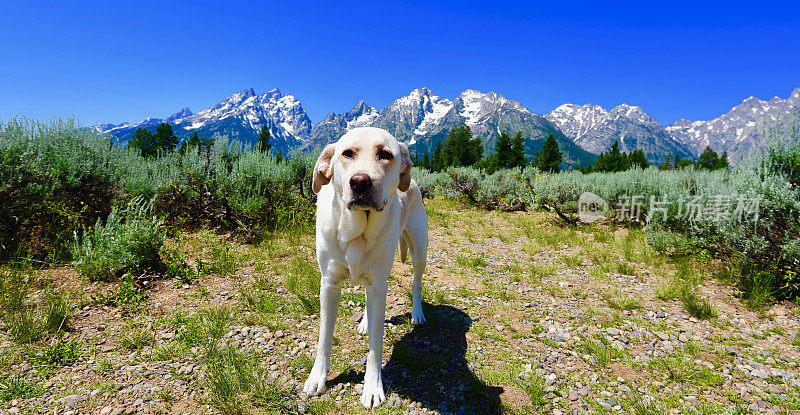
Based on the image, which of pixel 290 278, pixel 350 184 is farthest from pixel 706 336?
pixel 290 278

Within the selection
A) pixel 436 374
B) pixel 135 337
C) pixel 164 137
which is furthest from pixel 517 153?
pixel 164 137

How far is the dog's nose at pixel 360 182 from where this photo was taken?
2021mm

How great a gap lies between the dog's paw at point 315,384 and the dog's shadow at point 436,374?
17 cm

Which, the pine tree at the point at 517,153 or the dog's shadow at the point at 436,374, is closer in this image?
the dog's shadow at the point at 436,374

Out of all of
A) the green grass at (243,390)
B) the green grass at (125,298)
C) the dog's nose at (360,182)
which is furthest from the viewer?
the green grass at (125,298)

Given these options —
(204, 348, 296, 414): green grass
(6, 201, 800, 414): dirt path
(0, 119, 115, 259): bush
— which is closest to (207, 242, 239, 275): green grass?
(6, 201, 800, 414): dirt path

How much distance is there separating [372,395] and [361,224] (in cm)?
141

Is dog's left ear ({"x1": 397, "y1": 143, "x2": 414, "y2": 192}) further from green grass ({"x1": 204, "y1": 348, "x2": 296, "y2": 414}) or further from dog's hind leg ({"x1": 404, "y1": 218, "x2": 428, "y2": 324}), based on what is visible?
green grass ({"x1": 204, "y1": 348, "x2": 296, "y2": 414})

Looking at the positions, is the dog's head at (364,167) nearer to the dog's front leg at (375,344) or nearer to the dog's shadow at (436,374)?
the dog's front leg at (375,344)

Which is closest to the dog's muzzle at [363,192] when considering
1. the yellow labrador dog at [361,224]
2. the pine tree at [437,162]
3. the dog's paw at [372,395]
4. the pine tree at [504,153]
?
the yellow labrador dog at [361,224]

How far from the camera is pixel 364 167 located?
2100 mm

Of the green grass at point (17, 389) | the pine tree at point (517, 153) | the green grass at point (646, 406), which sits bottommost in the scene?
the green grass at point (646, 406)

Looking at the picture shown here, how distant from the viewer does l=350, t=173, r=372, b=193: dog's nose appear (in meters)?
2.02

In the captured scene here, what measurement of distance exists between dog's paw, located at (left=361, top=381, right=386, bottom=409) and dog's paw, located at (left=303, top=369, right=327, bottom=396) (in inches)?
13.7
